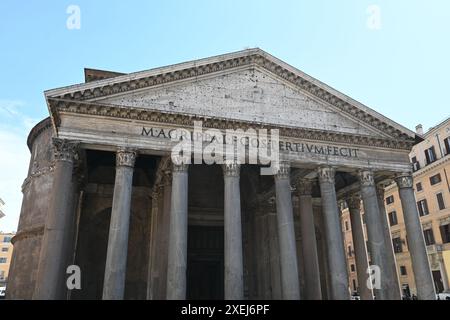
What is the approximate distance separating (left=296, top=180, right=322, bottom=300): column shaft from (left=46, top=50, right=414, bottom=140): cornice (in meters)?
3.53

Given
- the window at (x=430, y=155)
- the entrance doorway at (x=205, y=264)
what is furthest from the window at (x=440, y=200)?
the entrance doorway at (x=205, y=264)

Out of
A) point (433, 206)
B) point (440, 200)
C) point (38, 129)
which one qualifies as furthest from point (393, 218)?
point (38, 129)

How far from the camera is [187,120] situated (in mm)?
12828

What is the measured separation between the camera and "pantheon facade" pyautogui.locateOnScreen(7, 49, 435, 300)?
11.7m

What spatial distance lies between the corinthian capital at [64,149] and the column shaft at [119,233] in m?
1.38

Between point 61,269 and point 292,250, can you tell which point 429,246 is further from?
point 61,269

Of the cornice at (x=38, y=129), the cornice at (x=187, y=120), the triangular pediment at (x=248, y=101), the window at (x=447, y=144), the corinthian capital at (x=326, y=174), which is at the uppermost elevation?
the window at (x=447, y=144)

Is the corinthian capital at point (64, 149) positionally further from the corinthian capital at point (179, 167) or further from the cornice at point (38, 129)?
the cornice at point (38, 129)

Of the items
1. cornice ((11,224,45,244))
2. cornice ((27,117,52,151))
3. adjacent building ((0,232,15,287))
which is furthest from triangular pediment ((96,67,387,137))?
adjacent building ((0,232,15,287))

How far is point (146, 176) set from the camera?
676 inches

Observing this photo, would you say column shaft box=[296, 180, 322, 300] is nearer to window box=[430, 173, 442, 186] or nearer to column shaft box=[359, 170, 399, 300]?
column shaft box=[359, 170, 399, 300]

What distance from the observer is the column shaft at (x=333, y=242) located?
12581mm

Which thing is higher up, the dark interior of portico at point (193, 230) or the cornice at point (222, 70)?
the cornice at point (222, 70)

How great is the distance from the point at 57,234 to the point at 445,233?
25.9 meters
